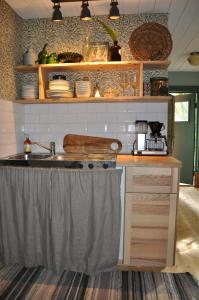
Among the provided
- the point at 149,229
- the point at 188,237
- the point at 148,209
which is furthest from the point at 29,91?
the point at 188,237

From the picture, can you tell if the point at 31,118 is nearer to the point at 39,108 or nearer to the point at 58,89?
the point at 39,108

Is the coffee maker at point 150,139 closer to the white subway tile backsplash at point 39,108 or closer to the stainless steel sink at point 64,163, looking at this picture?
the stainless steel sink at point 64,163

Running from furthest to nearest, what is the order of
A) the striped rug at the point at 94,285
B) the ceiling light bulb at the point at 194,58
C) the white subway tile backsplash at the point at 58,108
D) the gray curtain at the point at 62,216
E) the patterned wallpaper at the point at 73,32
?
the ceiling light bulb at the point at 194,58, the white subway tile backsplash at the point at 58,108, the patterned wallpaper at the point at 73,32, the gray curtain at the point at 62,216, the striped rug at the point at 94,285

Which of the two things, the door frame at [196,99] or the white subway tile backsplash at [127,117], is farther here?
the door frame at [196,99]

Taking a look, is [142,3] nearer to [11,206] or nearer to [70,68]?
[70,68]

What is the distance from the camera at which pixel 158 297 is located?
1.62 m

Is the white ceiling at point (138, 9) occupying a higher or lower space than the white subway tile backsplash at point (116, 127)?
higher

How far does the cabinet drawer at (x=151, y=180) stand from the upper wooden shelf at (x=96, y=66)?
3.19ft

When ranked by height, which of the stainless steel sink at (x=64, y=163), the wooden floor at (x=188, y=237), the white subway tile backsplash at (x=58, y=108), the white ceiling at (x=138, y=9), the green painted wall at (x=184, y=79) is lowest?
the wooden floor at (x=188, y=237)

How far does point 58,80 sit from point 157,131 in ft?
3.51

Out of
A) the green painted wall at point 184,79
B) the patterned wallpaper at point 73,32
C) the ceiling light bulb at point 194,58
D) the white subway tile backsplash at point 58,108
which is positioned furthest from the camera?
the green painted wall at point 184,79

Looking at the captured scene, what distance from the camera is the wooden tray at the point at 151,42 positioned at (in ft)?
7.24

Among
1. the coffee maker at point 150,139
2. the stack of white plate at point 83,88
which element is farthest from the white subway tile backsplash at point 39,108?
the coffee maker at point 150,139

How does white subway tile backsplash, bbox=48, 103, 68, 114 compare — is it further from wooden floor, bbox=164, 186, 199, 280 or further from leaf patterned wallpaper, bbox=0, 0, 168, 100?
wooden floor, bbox=164, 186, 199, 280
